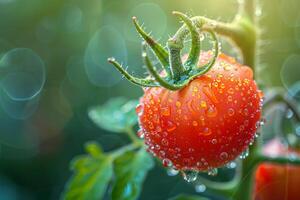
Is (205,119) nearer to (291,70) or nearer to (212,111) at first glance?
(212,111)

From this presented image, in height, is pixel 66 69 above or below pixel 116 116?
below

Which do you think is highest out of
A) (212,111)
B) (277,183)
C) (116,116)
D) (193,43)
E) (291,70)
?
(193,43)

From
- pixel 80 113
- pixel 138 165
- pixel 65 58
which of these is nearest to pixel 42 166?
pixel 80 113

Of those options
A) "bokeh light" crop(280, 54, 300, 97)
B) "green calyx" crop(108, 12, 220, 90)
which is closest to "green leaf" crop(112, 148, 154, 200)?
"green calyx" crop(108, 12, 220, 90)

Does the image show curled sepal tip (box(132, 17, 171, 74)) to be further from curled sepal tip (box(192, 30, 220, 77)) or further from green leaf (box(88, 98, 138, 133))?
green leaf (box(88, 98, 138, 133))

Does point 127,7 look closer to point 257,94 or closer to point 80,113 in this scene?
point 80,113

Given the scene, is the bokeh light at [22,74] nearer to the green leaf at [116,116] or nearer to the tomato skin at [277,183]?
the green leaf at [116,116]

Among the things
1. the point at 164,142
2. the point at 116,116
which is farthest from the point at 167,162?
the point at 116,116
